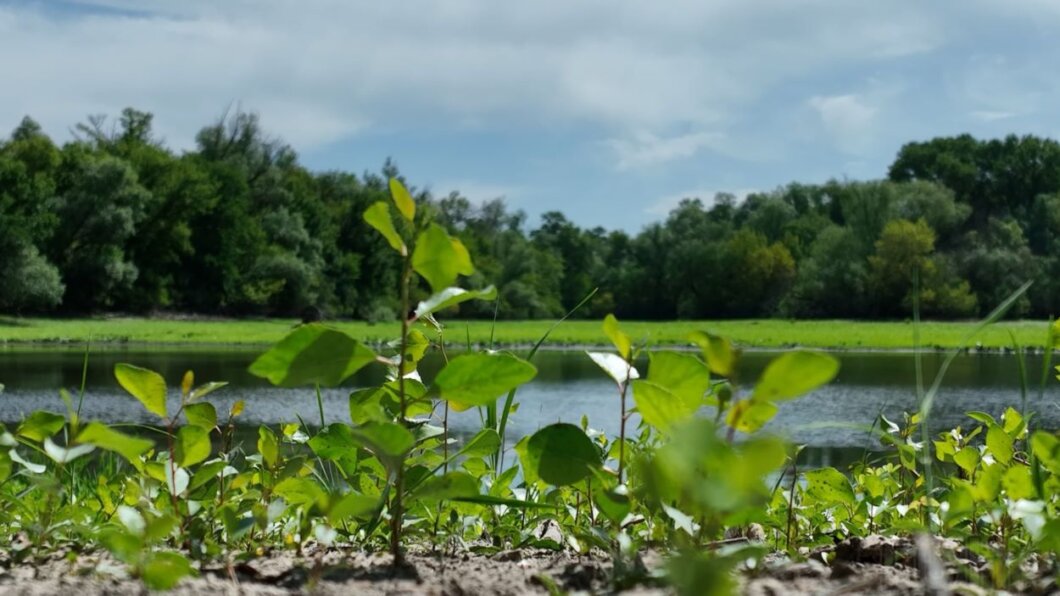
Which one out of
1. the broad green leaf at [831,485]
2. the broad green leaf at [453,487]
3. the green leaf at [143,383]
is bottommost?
the broad green leaf at [831,485]

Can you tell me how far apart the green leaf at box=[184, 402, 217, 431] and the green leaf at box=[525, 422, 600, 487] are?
400 mm

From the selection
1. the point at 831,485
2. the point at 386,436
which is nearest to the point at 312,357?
the point at 386,436

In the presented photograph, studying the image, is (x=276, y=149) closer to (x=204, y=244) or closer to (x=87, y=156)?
(x=204, y=244)

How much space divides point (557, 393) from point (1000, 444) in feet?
43.2

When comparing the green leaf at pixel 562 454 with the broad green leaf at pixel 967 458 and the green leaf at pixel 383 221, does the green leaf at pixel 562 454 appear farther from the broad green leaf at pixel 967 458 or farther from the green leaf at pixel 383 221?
the broad green leaf at pixel 967 458

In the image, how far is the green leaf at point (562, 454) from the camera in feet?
2.96

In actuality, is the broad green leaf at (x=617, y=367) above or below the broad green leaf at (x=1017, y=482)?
above

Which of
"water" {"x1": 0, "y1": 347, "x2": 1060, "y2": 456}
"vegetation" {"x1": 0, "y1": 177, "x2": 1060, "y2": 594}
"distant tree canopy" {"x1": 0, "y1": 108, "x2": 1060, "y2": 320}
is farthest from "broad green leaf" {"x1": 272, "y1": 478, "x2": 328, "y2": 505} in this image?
"distant tree canopy" {"x1": 0, "y1": 108, "x2": 1060, "y2": 320}

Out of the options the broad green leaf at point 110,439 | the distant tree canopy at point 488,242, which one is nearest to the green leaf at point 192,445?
the broad green leaf at point 110,439

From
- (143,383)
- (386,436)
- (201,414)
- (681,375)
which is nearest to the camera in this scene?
(386,436)

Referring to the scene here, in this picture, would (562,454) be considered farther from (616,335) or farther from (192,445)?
(192,445)

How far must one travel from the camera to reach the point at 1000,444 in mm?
1266

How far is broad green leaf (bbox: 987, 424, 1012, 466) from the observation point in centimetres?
126

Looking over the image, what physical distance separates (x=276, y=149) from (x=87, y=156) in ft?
47.9
